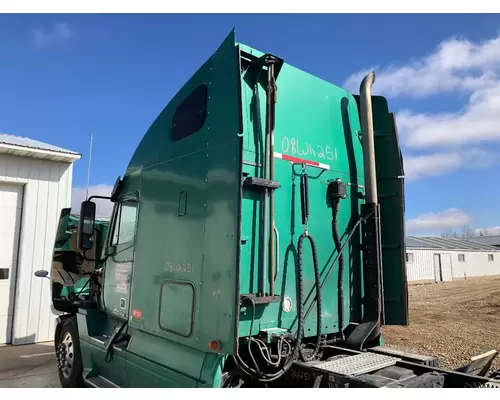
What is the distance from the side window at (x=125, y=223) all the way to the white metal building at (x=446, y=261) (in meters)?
25.4

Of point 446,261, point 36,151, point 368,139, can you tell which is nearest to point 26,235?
point 36,151

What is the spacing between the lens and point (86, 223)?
504 cm

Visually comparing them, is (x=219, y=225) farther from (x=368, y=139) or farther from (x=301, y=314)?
(x=368, y=139)

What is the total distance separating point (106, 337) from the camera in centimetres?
491

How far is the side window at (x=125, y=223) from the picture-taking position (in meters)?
4.70

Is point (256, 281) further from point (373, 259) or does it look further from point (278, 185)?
point (373, 259)

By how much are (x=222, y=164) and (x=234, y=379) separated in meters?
1.77

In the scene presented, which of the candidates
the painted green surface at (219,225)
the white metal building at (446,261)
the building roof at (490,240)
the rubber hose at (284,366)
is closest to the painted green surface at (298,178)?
the painted green surface at (219,225)

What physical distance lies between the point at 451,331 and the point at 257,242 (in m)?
9.83

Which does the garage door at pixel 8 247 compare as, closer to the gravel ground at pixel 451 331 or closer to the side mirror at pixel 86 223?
the side mirror at pixel 86 223

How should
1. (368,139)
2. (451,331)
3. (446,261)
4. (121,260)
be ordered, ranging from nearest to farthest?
(368,139) < (121,260) < (451,331) < (446,261)

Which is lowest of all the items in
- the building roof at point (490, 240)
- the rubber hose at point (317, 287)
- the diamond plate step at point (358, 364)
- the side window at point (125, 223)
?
the diamond plate step at point (358, 364)

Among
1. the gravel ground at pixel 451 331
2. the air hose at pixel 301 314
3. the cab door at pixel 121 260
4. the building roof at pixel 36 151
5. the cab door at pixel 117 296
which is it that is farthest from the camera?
the gravel ground at pixel 451 331

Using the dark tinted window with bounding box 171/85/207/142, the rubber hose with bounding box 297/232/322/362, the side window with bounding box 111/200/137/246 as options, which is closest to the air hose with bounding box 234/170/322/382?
the rubber hose with bounding box 297/232/322/362
